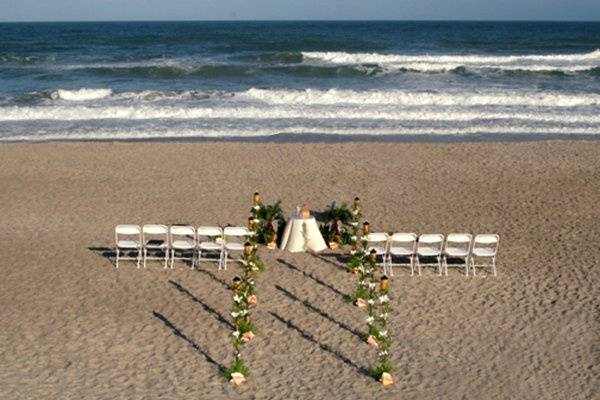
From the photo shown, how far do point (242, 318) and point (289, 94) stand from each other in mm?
23294

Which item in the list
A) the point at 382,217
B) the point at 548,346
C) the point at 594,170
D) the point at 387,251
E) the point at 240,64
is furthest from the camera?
the point at 240,64

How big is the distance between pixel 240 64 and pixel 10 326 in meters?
34.3

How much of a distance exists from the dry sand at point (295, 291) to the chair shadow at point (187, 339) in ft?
0.09

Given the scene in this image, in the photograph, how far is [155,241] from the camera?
13602 mm

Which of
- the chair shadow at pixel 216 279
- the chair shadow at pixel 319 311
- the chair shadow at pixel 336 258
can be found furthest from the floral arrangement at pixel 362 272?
the chair shadow at pixel 216 279

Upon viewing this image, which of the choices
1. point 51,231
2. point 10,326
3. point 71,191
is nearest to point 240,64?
point 71,191

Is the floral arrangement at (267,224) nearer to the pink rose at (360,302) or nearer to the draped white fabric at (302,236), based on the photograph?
the draped white fabric at (302,236)

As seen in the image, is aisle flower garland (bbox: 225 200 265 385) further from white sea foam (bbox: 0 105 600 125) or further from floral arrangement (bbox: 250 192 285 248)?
white sea foam (bbox: 0 105 600 125)

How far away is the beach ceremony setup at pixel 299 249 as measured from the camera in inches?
361

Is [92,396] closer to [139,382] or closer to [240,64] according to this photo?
[139,382]

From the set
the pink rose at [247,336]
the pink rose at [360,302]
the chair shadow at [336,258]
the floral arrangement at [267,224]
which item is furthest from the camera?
the floral arrangement at [267,224]

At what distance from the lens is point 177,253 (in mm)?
13180

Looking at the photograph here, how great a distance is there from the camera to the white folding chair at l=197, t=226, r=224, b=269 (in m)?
12.2

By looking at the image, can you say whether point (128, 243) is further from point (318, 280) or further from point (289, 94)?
point (289, 94)
